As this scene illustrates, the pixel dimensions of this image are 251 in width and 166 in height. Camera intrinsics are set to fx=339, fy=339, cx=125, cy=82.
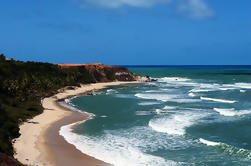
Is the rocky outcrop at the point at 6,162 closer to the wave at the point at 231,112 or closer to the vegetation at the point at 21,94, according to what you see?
the vegetation at the point at 21,94

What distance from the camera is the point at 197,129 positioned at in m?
36.6

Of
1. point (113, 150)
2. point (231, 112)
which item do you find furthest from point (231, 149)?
point (231, 112)

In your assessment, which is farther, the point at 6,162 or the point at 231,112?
the point at 231,112

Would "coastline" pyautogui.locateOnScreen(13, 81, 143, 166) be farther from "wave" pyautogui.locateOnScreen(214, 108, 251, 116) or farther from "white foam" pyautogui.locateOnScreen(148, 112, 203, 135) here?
"wave" pyautogui.locateOnScreen(214, 108, 251, 116)

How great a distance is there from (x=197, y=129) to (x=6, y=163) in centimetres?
2244

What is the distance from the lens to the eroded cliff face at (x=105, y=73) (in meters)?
119

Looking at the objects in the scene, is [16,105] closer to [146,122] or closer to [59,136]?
[59,136]

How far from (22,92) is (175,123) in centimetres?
2352

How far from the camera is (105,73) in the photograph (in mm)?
123750

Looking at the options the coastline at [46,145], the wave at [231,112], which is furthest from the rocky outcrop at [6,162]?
the wave at [231,112]

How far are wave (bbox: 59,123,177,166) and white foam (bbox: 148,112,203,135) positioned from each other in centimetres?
595

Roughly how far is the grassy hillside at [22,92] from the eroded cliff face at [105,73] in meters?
6.15

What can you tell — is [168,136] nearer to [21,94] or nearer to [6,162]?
[6,162]

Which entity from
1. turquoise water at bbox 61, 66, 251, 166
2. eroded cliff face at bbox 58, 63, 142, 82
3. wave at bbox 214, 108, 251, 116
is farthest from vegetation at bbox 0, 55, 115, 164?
wave at bbox 214, 108, 251, 116
